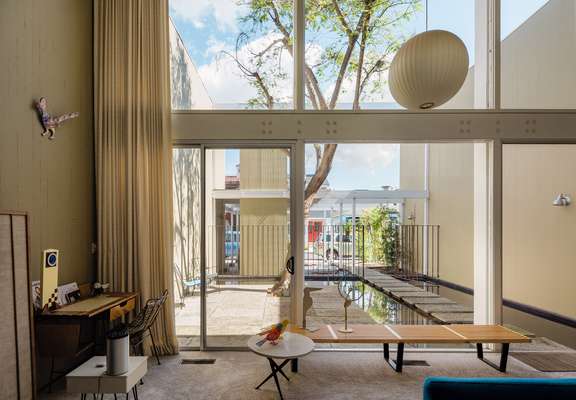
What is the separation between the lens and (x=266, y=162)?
397 cm

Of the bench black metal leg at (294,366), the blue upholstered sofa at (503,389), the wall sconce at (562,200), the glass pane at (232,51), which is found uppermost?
the glass pane at (232,51)

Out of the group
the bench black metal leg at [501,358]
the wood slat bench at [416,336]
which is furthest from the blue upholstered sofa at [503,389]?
the bench black metal leg at [501,358]

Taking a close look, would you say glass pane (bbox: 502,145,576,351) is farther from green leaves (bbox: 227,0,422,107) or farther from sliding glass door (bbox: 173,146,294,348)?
sliding glass door (bbox: 173,146,294,348)

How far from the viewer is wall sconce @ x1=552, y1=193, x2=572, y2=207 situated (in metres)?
4.35

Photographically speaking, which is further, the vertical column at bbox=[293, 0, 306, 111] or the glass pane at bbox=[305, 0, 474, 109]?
the glass pane at bbox=[305, 0, 474, 109]

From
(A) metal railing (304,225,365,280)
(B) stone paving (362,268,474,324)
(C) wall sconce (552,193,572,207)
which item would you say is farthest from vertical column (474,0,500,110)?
(A) metal railing (304,225,365,280)

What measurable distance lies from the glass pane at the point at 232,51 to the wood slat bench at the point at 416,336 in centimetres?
259

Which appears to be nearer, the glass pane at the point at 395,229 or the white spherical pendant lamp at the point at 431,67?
the white spherical pendant lamp at the point at 431,67

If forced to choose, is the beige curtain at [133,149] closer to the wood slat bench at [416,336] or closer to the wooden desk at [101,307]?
the wooden desk at [101,307]

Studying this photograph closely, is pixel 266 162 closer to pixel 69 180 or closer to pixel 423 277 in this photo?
pixel 69 180

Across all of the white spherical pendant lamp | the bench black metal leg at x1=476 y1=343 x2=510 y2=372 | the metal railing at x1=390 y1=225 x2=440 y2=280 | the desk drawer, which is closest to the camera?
the white spherical pendant lamp

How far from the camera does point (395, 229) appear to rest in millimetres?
8281

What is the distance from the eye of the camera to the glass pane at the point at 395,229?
22.4 feet

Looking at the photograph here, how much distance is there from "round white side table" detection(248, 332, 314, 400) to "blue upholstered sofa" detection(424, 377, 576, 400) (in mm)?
1321
